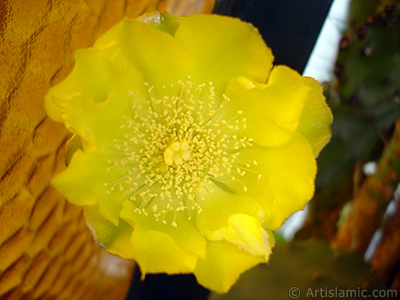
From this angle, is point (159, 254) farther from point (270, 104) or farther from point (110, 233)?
point (270, 104)

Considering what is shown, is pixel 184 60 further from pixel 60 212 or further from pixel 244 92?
pixel 60 212

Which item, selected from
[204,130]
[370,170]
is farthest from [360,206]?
[204,130]

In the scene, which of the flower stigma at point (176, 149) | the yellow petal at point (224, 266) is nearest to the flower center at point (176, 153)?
the flower stigma at point (176, 149)

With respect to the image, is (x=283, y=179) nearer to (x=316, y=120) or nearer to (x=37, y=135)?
(x=316, y=120)

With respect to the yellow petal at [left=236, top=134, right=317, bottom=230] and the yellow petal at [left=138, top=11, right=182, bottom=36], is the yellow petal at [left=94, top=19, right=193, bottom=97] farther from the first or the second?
the yellow petal at [left=236, top=134, right=317, bottom=230]

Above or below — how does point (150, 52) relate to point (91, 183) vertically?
above

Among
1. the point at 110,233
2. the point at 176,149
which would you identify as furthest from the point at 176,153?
the point at 110,233
